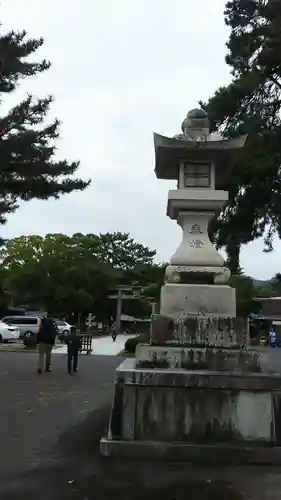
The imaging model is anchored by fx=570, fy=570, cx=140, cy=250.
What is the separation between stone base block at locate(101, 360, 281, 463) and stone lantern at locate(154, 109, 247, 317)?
139cm

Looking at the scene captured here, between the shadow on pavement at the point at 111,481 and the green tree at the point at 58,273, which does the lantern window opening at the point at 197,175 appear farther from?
the green tree at the point at 58,273

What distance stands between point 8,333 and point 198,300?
1223 inches

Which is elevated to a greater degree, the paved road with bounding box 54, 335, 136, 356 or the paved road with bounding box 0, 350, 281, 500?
the paved road with bounding box 54, 335, 136, 356

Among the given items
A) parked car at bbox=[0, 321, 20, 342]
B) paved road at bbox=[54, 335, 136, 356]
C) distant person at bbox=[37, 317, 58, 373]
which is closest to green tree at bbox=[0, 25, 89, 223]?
distant person at bbox=[37, 317, 58, 373]

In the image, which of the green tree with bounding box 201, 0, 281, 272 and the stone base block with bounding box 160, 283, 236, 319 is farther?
the green tree with bounding box 201, 0, 281, 272

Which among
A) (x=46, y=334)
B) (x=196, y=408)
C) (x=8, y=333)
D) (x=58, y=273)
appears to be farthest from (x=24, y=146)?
(x=58, y=273)

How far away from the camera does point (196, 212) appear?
8062 millimetres

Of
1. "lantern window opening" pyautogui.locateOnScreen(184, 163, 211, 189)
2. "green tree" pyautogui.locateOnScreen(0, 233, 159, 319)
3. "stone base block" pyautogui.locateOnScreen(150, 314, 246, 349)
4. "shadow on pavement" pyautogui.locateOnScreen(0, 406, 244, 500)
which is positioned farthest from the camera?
"green tree" pyautogui.locateOnScreen(0, 233, 159, 319)

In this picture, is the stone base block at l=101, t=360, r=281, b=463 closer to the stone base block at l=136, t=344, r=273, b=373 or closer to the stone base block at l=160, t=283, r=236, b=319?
the stone base block at l=136, t=344, r=273, b=373

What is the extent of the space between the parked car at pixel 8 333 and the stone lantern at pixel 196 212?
98.3 feet

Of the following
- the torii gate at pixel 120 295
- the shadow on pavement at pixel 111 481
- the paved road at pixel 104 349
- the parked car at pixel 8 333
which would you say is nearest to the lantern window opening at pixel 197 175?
the shadow on pavement at pixel 111 481

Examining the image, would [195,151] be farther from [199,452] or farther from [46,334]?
[46,334]

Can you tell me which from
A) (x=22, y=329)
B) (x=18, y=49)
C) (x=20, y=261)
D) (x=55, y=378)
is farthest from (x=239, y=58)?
(x=20, y=261)

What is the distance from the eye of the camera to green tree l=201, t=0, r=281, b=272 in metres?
16.1
